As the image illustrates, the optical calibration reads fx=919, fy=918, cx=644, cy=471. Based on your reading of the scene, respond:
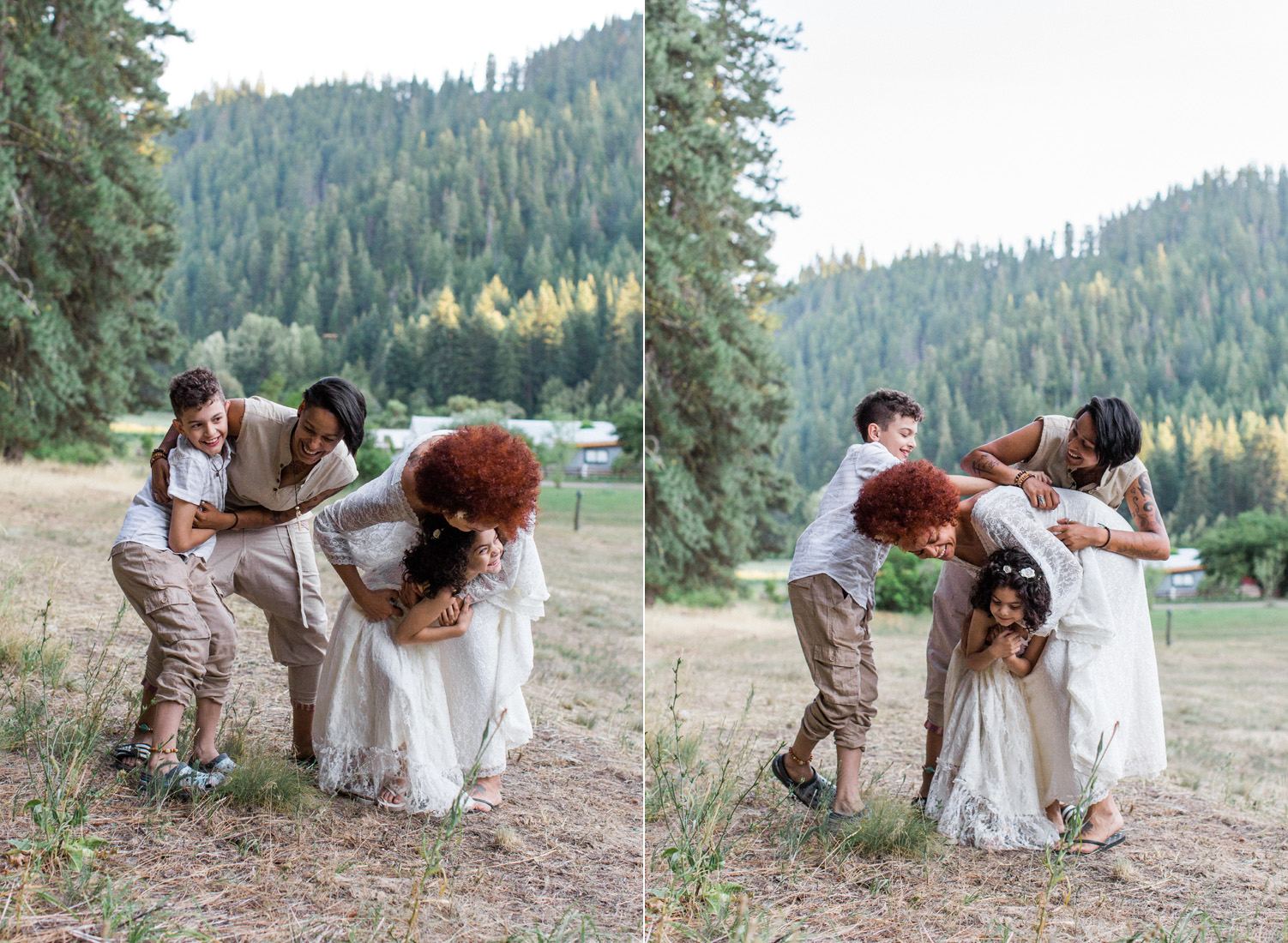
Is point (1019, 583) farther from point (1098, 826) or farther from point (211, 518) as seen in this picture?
point (211, 518)

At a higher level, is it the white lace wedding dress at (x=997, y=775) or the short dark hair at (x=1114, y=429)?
the short dark hair at (x=1114, y=429)

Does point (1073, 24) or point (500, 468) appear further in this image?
point (1073, 24)

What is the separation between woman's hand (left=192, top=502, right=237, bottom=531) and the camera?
269cm

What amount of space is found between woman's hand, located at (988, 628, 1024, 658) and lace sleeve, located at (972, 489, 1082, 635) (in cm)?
6

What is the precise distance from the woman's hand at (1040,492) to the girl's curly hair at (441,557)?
1.70 m

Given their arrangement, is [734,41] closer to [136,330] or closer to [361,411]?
[136,330]

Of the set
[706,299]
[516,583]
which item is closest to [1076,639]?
[516,583]

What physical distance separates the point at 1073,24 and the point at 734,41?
25.3 m

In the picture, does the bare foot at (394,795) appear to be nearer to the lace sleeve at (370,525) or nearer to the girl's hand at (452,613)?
the girl's hand at (452,613)

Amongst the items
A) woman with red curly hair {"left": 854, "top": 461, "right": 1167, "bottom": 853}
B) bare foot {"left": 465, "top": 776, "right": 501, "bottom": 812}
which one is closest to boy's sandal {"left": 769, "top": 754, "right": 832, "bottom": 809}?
woman with red curly hair {"left": 854, "top": 461, "right": 1167, "bottom": 853}

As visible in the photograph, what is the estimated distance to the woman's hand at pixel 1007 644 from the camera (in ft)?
9.00

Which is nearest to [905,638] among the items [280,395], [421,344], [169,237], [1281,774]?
[1281,774]

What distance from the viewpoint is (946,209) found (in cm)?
3844

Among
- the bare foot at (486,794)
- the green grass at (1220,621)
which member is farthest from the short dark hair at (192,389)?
the green grass at (1220,621)
